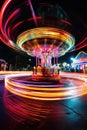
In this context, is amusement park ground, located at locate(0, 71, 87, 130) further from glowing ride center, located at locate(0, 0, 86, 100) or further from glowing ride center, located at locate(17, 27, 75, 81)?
glowing ride center, located at locate(17, 27, 75, 81)

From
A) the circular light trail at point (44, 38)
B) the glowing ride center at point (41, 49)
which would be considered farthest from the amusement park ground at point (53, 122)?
the circular light trail at point (44, 38)

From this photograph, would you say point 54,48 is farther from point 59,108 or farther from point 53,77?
point 59,108

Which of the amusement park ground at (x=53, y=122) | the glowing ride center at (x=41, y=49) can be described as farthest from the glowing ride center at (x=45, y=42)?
the amusement park ground at (x=53, y=122)

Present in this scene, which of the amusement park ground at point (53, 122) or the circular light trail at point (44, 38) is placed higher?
the circular light trail at point (44, 38)

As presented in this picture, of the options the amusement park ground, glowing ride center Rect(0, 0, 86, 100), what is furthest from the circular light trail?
the amusement park ground

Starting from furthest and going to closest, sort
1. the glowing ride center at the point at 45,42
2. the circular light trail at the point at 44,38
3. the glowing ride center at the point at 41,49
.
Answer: the glowing ride center at the point at 45,42 < the circular light trail at the point at 44,38 < the glowing ride center at the point at 41,49

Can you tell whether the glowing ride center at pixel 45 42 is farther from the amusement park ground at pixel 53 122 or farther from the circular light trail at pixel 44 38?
the amusement park ground at pixel 53 122

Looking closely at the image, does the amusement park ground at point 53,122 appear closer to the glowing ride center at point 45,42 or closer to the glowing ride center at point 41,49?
the glowing ride center at point 41,49

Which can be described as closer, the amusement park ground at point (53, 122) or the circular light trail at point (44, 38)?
the amusement park ground at point (53, 122)

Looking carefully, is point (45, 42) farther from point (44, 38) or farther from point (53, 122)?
point (53, 122)

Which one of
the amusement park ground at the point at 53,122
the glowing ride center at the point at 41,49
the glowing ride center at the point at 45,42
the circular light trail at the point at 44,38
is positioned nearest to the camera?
the amusement park ground at the point at 53,122

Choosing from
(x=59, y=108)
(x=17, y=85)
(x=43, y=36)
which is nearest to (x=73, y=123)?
(x=59, y=108)

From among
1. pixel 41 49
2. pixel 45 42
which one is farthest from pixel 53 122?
pixel 41 49

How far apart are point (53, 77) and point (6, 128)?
43.6 ft
